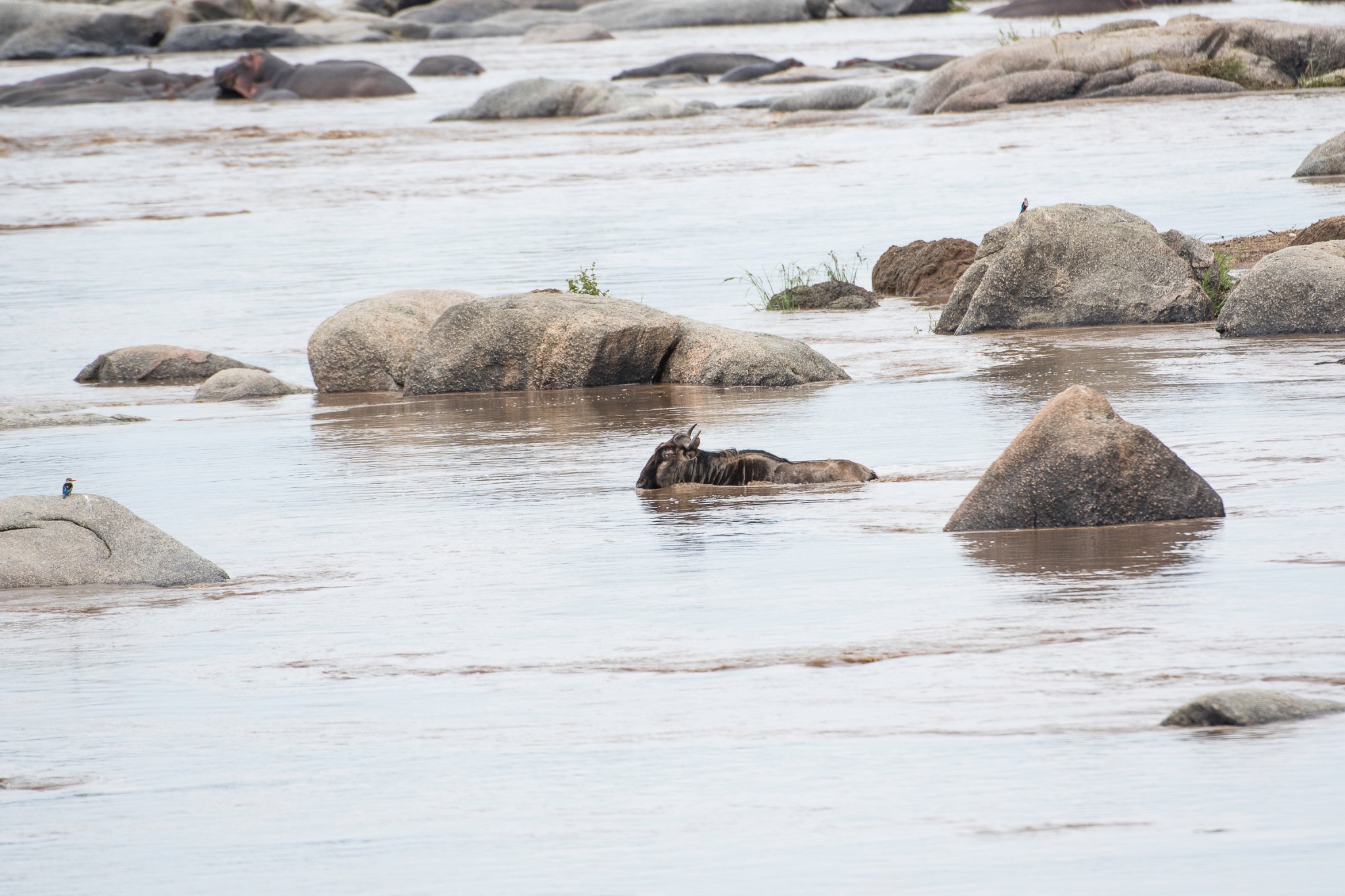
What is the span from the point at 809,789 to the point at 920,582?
2.06 meters

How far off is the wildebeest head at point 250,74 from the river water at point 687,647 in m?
39.3

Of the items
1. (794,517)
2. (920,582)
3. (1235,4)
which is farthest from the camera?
(1235,4)

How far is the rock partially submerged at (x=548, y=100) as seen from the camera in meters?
43.9

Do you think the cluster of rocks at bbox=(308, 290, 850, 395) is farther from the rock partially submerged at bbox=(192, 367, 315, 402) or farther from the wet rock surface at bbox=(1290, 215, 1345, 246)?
the wet rock surface at bbox=(1290, 215, 1345, 246)

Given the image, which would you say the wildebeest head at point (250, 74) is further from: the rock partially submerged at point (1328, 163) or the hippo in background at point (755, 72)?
the rock partially submerged at point (1328, 163)

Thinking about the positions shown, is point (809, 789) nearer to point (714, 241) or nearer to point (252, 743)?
point (252, 743)

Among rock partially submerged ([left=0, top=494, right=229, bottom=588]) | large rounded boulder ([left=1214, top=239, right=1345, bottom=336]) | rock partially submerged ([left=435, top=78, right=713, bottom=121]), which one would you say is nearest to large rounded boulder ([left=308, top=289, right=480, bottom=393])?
large rounded boulder ([left=1214, top=239, right=1345, bottom=336])

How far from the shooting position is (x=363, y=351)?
13867mm

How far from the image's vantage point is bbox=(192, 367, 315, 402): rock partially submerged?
44.7 feet

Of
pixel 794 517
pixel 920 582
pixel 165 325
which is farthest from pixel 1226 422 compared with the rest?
pixel 165 325

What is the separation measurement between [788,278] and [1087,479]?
9.74 m

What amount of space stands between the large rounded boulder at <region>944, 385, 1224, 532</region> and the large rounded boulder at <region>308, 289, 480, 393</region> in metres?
6.95

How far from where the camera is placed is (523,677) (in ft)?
18.6

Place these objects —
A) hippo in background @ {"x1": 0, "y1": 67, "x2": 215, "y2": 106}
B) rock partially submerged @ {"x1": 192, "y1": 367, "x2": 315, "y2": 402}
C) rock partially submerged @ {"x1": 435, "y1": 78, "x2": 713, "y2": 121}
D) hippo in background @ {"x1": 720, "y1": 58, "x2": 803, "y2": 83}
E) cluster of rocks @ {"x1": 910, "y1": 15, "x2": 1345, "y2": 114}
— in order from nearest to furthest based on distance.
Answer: rock partially submerged @ {"x1": 192, "y1": 367, "x2": 315, "y2": 402}, cluster of rocks @ {"x1": 910, "y1": 15, "x2": 1345, "y2": 114}, rock partially submerged @ {"x1": 435, "y1": 78, "x2": 713, "y2": 121}, hippo in background @ {"x1": 720, "y1": 58, "x2": 803, "y2": 83}, hippo in background @ {"x1": 0, "y1": 67, "x2": 215, "y2": 106}
